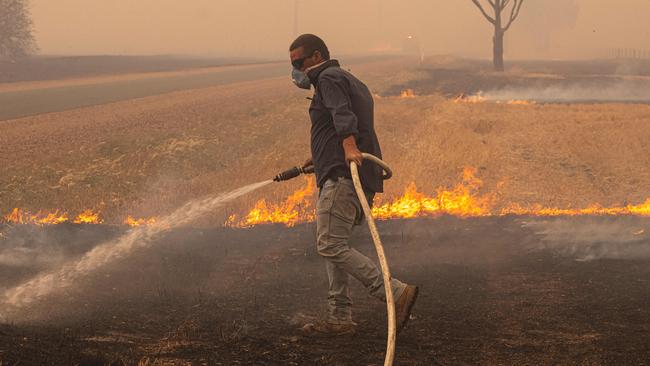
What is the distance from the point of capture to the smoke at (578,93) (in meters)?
22.5

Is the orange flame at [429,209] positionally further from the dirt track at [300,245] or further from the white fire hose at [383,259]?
the white fire hose at [383,259]

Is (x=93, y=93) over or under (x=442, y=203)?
over

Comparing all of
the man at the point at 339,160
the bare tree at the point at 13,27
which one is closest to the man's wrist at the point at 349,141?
the man at the point at 339,160

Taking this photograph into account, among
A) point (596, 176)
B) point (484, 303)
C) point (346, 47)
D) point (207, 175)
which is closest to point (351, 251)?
point (484, 303)

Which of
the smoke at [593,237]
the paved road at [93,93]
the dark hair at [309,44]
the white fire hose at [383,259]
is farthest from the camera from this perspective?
the paved road at [93,93]

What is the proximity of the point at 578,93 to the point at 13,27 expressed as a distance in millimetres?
26663

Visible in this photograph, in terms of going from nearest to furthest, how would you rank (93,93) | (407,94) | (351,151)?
1. (351,151)
2. (407,94)
3. (93,93)

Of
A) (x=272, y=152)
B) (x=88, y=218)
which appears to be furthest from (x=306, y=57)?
(x=272, y=152)

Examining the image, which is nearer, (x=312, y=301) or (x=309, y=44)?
(x=309, y=44)

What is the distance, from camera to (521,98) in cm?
2309

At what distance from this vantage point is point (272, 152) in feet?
43.9

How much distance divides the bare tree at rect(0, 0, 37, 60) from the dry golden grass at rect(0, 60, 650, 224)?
20.3 m

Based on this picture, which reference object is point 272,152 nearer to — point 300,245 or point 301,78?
point 300,245

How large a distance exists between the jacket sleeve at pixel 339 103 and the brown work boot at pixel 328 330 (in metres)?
1.39
